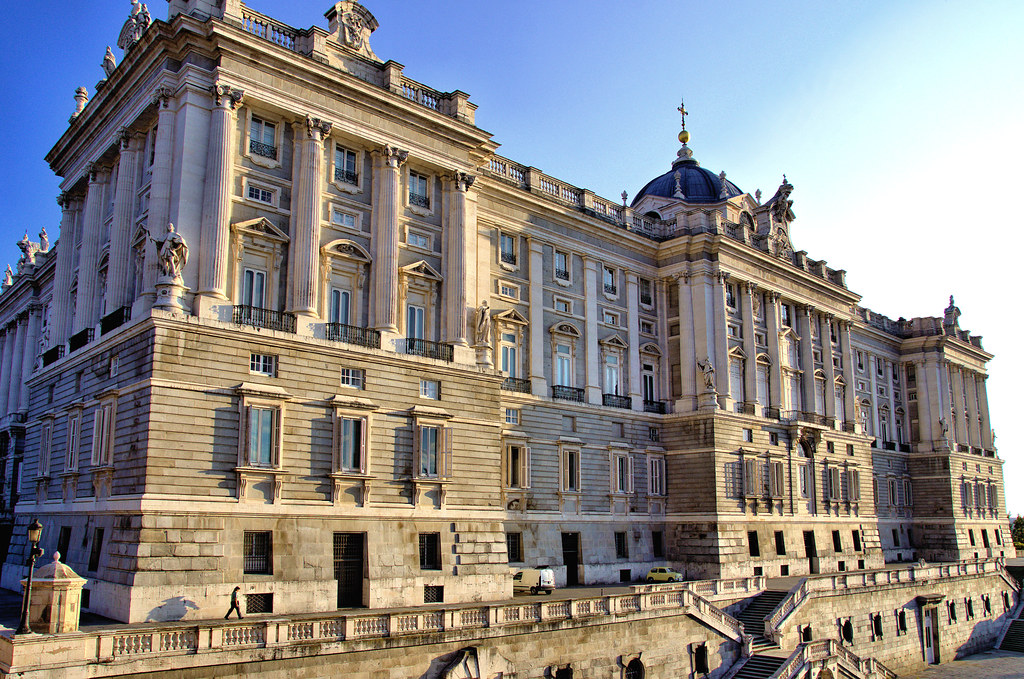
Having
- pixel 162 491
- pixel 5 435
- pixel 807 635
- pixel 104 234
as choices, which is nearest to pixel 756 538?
pixel 807 635

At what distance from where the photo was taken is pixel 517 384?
4225 centimetres

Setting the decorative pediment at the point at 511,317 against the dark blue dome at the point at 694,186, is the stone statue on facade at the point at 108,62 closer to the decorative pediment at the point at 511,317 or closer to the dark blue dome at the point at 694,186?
the decorative pediment at the point at 511,317

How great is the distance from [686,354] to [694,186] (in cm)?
1486

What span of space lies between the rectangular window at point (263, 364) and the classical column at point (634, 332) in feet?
79.0

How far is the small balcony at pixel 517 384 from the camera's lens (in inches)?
1642

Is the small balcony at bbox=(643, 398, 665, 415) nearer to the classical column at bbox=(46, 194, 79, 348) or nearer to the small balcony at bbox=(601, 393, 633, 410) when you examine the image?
the small balcony at bbox=(601, 393, 633, 410)

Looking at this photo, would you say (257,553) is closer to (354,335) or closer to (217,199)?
(354,335)

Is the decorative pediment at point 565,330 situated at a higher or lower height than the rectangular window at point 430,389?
higher

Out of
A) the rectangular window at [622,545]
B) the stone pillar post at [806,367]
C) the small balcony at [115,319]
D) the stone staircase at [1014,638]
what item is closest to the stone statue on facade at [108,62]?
the small balcony at [115,319]

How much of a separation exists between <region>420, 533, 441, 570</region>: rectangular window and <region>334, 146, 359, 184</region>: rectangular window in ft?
46.7

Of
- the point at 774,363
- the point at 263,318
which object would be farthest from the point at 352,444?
the point at 774,363

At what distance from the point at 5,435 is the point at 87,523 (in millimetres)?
30350

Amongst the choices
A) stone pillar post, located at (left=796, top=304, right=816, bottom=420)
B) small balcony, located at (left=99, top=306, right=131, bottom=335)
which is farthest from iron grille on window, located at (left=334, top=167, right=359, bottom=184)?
stone pillar post, located at (left=796, top=304, right=816, bottom=420)

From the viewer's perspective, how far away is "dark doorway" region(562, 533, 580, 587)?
1656 inches
